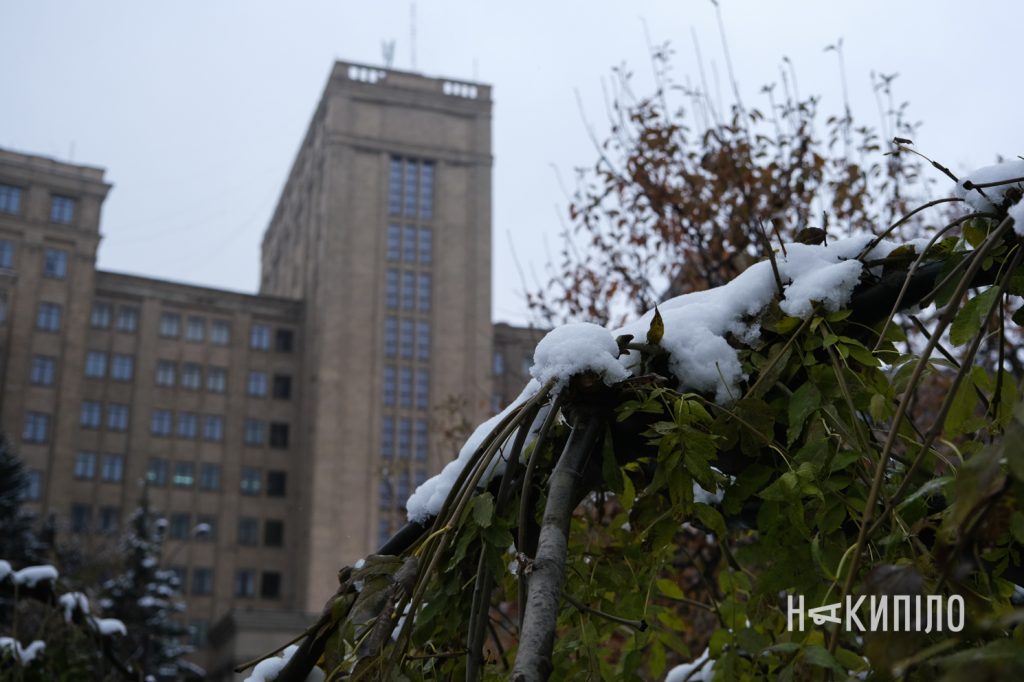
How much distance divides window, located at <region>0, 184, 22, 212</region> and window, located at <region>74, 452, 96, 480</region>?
37.9 feet

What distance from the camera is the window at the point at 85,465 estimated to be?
47.8m

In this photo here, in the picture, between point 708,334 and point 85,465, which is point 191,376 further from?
point 708,334

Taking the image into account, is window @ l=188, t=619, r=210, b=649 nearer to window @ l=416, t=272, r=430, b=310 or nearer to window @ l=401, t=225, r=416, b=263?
window @ l=416, t=272, r=430, b=310

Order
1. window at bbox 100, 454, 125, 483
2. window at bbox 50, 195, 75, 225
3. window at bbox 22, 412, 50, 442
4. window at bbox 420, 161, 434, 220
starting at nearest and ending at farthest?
window at bbox 22, 412, 50, 442 < window at bbox 100, 454, 125, 483 < window at bbox 50, 195, 75, 225 < window at bbox 420, 161, 434, 220

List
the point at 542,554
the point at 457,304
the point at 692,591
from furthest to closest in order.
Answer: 1. the point at 457,304
2. the point at 692,591
3. the point at 542,554

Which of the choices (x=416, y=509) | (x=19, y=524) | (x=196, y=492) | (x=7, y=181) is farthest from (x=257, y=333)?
(x=416, y=509)

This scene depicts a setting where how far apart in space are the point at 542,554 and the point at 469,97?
54253 millimetres

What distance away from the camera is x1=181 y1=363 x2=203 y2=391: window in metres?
50.7

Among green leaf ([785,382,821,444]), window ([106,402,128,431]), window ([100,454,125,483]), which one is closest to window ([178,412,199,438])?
window ([106,402,128,431])

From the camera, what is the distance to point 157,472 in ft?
163

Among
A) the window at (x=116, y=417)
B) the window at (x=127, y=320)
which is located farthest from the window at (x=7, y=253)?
the window at (x=116, y=417)

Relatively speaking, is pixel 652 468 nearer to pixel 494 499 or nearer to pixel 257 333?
pixel 494 499

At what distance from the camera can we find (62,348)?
158ft

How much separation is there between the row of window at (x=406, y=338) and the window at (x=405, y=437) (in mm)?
3189
